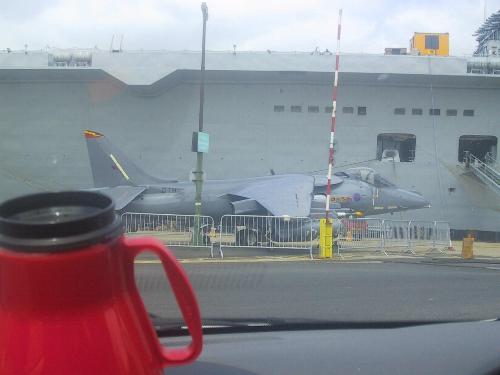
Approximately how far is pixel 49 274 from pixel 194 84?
75.5 ft

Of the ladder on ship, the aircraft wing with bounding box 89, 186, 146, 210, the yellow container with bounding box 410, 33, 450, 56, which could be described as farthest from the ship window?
the aircraft wing with bounding box 89, 186, 146, 210

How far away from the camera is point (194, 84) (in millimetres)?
23516

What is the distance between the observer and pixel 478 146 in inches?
958

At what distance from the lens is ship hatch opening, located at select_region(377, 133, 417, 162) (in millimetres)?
23234

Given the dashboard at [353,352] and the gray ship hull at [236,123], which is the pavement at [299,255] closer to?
the dashboard at [353,352]

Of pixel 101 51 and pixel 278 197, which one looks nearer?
pixel 278 197

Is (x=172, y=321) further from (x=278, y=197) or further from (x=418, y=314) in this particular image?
(x=278, y=197)

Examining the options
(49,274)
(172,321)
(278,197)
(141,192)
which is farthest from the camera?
(141,192)

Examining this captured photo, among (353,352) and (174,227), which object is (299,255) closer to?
(174,227)

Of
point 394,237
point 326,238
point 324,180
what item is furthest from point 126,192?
point 394,237

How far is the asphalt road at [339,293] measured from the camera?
→ 414 cm

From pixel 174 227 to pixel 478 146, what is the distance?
17276mm

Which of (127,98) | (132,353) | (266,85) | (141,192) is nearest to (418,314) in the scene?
(132,353)

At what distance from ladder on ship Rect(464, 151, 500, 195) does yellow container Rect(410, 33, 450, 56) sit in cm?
598
